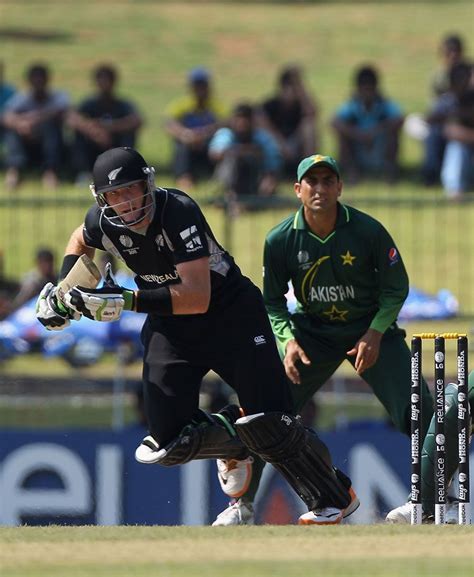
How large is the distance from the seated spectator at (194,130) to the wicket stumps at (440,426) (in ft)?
33.6

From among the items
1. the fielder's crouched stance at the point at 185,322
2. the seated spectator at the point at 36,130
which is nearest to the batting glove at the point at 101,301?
the fielder's crouched stance at the point at 185,322

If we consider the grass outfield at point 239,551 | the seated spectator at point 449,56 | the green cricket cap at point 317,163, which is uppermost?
the seated spectator at point 449,56

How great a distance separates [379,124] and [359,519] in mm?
7756

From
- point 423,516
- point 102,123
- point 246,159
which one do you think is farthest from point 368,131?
point 423,516

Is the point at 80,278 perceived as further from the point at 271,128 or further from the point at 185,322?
the point at 271,128

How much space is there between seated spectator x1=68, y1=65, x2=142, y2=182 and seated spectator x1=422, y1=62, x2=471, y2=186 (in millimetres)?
3489

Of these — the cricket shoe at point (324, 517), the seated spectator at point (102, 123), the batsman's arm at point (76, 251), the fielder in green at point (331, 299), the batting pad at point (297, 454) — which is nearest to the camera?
the batting pad at point (297, 454)

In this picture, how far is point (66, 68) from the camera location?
25.4 m

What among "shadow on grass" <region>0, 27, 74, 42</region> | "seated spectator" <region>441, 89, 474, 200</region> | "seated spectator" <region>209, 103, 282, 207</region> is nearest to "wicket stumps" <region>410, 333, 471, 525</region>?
"seated spectator" <region>209, 103, 282, 207</region>

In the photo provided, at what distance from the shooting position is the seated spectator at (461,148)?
18.2 meters

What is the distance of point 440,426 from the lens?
27.2 ft

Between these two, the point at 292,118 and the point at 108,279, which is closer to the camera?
the point at 108,279

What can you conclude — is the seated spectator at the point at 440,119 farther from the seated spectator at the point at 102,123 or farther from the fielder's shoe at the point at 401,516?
the fielder's shoe at the point at 401,516

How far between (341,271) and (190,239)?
49.8 inches
